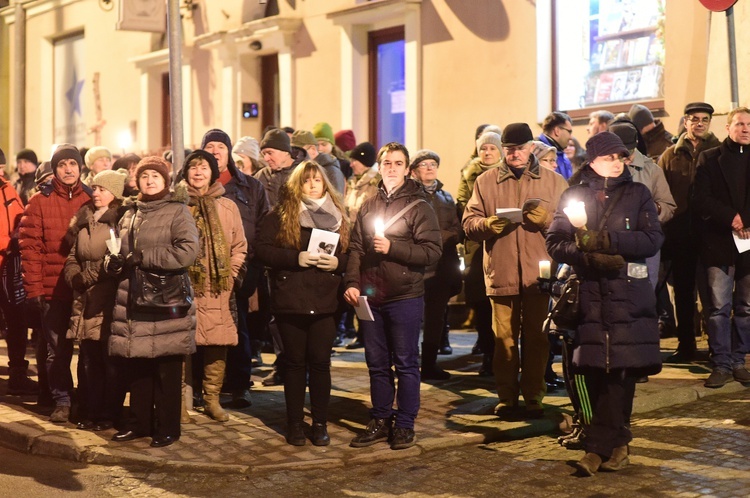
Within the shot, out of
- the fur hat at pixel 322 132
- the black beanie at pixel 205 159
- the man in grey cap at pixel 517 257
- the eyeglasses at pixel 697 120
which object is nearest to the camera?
the man in grey cap at pixel 517 257

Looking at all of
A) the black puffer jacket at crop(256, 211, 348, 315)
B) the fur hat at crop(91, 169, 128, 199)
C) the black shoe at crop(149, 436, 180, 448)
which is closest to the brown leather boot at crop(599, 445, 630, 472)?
the black puffer jacket at crop(256, 211, 348, 315)

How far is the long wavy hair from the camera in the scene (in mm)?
8758

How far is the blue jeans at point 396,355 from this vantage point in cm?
856

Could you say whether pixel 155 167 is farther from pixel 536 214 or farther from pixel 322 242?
pixel 536 214

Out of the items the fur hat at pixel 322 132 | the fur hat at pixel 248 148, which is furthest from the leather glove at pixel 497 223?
the fur hat at pixel 322 132

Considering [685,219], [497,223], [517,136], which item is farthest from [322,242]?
[685,219]

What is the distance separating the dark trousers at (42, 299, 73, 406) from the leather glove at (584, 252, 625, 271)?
4.23m

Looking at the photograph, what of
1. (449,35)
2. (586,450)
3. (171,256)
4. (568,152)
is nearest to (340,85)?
(449,35)

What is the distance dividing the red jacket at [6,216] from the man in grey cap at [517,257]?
3.87m

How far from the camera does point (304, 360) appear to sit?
8805 millimetres

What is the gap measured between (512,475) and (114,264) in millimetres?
3006

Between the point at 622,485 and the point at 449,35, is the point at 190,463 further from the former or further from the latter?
the point at 449,35

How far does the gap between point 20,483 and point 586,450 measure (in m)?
3.47

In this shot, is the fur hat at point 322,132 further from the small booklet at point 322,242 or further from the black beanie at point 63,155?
the small booklet at point 322,242
